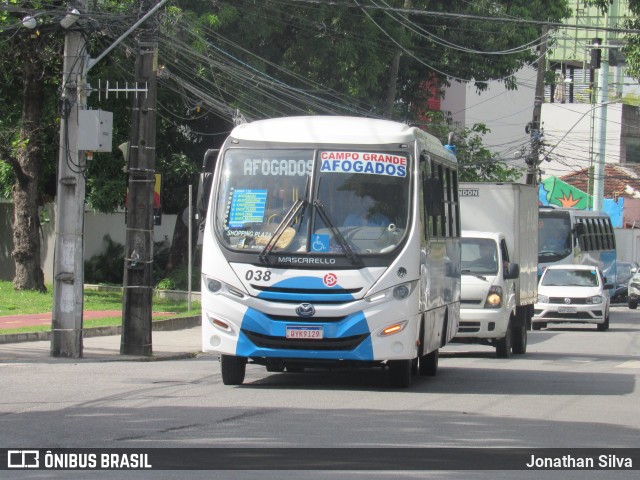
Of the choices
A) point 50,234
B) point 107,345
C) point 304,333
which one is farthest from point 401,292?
point 50,234

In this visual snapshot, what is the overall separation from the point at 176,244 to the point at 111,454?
27787mm

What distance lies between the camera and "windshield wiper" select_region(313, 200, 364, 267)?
13.5 metres

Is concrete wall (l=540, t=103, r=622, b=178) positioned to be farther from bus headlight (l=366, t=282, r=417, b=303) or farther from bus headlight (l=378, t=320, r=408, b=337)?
bus headlight (l=378, t=320, r=408, b=337)

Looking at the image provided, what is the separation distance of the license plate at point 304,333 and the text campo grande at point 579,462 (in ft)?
14.6

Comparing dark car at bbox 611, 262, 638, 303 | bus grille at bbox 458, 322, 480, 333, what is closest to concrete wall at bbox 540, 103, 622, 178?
dark car at bbox 611, 262, 638, 303

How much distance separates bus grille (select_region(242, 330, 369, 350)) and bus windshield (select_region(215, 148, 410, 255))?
979 millimetres

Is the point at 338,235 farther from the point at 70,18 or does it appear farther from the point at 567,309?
the point at 567,309

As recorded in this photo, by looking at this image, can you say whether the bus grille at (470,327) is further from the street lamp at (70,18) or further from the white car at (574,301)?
the white car at (574,301)

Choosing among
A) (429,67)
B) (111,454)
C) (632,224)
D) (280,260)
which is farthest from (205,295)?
(632,224)

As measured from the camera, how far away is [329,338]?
13461 millimetres

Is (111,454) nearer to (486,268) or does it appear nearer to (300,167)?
(300,167)

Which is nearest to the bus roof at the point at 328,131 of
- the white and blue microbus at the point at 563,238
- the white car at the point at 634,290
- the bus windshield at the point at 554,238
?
the white and blue microbus at the point at 563,238

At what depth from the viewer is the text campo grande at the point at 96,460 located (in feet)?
28.1

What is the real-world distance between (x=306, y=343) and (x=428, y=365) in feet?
11.8
